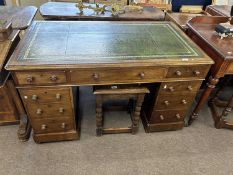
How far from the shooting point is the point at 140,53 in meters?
1.45

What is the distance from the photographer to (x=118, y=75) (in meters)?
1.41

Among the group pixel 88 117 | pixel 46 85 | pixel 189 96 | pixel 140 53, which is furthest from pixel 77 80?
pixel 189 96

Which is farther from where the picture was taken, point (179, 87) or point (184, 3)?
point (184, 3)

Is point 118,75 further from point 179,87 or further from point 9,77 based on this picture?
point 9,77

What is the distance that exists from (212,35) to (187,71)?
539 mm

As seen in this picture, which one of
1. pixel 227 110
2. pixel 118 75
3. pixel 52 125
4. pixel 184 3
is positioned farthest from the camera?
pixel 184 3

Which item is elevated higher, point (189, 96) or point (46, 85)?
point (46, 85)

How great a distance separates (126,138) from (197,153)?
0.63m

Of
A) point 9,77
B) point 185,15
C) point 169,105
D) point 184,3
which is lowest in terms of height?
point 169,105

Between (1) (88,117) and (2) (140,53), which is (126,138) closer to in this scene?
(1) (88,117)

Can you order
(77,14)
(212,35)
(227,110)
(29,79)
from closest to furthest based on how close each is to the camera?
(29,79)
(212,35)
(227,110)
(77,14)

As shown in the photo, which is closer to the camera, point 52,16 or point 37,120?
point 37,120

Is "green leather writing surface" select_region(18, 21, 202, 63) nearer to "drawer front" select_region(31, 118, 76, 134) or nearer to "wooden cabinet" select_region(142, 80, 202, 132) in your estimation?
"wooden cabinet" select_region(142, 80, 202, 132)

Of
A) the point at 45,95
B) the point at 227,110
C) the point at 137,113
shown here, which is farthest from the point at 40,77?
the point at 227,110
